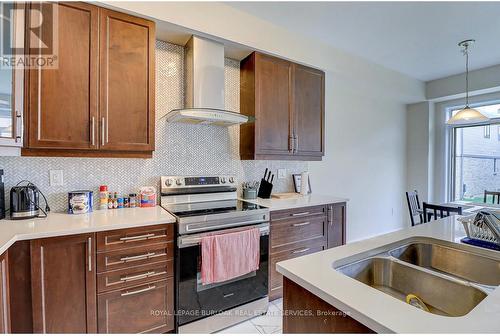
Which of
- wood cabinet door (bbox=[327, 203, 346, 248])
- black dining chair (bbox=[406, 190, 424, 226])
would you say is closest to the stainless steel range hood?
wood cabinet door (bbox=[327, 203, 346, 248])

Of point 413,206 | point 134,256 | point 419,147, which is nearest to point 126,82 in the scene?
point 134,256

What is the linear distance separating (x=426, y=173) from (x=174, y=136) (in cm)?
424

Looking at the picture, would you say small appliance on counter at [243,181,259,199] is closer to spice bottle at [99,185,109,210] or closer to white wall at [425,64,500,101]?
spice bottle at [99,185,109,210]

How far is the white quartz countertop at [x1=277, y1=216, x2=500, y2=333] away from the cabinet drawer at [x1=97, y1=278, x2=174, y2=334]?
114 cm

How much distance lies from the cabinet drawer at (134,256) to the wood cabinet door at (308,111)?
1656 millimetres

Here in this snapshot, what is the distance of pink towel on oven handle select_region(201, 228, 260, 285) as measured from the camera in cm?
180

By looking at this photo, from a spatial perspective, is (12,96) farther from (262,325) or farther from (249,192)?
(262,325)

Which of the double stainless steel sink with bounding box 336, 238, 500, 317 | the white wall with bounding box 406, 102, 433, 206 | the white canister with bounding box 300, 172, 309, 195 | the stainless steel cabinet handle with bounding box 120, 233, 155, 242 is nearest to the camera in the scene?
the double stainless steel sink with bounding box 336, 238, 500, 317

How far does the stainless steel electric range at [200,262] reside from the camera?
177 cm

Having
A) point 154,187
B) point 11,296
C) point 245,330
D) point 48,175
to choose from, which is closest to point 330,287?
point 245,330

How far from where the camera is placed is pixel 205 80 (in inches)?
87.2

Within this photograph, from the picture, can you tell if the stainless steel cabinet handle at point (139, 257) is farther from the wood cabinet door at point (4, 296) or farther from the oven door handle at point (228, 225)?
the wood cabinet door at point (4, 296)

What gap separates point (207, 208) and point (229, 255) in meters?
0.43

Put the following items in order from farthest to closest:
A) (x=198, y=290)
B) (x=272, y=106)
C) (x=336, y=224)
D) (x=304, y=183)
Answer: (x=304, y=183) < (x=336, y=224) < (x=272, y=106) < (x=198, y=290)
